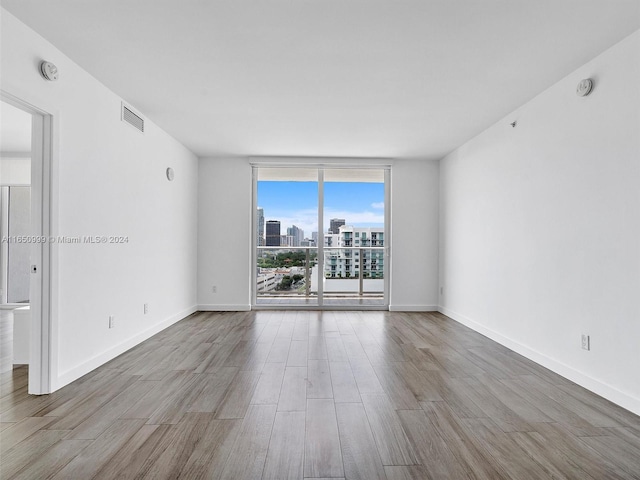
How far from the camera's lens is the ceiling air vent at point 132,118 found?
12.0 ft

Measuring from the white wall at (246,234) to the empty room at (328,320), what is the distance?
0.76m

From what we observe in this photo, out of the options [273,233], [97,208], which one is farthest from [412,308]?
[97,208]

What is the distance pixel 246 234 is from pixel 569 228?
4.26 metres

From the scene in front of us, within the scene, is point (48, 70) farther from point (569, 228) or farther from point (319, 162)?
point (569, 228)

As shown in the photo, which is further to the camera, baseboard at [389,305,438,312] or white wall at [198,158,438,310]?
baseboard at [389,305,438,312]

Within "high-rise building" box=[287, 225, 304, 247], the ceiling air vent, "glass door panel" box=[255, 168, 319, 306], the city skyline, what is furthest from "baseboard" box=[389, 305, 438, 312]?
the ceiling air vent

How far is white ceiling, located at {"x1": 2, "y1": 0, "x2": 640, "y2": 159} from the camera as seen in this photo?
7.35 feet

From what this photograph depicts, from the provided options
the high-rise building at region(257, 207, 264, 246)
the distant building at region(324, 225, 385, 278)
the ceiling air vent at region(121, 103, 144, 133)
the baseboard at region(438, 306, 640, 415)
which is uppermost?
the ceiling air vent at region(121, 103, 144, 133)

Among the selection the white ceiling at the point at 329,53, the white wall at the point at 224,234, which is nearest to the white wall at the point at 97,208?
the white ceiling at the point at 329,53

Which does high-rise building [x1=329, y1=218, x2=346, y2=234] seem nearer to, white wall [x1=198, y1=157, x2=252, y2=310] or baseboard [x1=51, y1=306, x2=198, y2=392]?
white wall [x1=198, y1=157, x2=252, y2=310]

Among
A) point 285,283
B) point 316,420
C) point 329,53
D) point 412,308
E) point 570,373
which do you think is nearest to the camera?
point 316,420

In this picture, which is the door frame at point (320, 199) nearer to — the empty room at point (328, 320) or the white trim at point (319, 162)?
the white trim at point (319, 162)

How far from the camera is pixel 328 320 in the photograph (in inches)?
206

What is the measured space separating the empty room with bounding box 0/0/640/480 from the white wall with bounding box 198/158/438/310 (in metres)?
0.76
